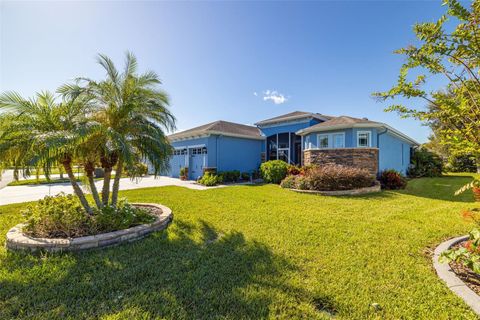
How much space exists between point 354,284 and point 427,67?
11.9 ft

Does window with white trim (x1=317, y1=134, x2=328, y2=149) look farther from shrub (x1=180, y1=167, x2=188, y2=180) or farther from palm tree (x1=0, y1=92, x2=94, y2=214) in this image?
palm tree (x1=0, y1=92, x2=94, y2=214)

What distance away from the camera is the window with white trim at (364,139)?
1248 centimetres

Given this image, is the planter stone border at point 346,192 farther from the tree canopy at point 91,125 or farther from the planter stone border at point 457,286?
the tree canopy at point 91,125

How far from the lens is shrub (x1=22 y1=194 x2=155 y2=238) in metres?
4.31

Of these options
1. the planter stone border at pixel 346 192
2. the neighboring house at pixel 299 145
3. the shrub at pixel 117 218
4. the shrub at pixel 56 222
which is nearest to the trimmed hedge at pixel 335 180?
the planter stone border at pixel 346 192

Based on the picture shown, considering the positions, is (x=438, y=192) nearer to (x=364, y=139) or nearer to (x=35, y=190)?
(x=364, y=139)

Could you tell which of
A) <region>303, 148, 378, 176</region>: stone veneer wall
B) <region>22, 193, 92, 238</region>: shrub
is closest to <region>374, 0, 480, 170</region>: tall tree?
<region>22, 193, 92, 238</region>: shrub

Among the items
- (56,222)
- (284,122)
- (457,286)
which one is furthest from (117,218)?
(284,122)

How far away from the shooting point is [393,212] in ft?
22.1

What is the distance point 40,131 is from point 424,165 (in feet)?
92.7

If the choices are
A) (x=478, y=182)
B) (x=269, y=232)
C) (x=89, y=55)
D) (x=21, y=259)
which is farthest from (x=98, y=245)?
(x=478, y=182)

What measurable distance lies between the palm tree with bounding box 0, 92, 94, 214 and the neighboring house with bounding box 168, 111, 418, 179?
436 inches

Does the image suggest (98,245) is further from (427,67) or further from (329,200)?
(329,200)

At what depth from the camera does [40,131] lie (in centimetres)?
435
